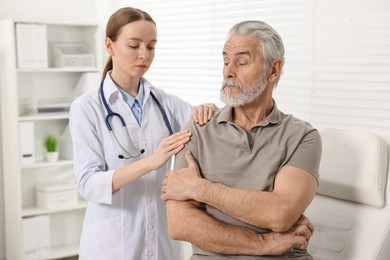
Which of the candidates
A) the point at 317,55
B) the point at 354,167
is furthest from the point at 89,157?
the point at 317,55

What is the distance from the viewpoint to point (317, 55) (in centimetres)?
276

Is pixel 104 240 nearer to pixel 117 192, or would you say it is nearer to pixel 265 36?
pixel 117 192

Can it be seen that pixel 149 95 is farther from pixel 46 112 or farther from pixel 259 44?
pixel 46 112

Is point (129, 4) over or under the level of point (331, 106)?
over

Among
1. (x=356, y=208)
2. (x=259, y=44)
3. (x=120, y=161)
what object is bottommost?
(x=356, y=208)

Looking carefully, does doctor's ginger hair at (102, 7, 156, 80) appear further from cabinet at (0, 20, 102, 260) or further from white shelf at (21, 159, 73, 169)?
white shelf at (21, 159, 73, 169)

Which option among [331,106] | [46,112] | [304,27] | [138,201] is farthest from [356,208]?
[46,112]

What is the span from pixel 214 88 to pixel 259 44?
141cm

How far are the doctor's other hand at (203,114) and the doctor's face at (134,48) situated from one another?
253mm

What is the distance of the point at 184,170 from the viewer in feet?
6.35

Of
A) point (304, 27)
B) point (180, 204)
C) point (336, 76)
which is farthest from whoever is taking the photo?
point (304, 27)

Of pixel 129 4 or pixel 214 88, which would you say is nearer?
pixel 214 88

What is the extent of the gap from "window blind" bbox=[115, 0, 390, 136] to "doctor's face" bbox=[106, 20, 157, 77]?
0.90m

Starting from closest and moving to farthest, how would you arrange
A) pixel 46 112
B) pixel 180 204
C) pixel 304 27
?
pixel 180 204 < pixel 304 27 < pixel 46 112
